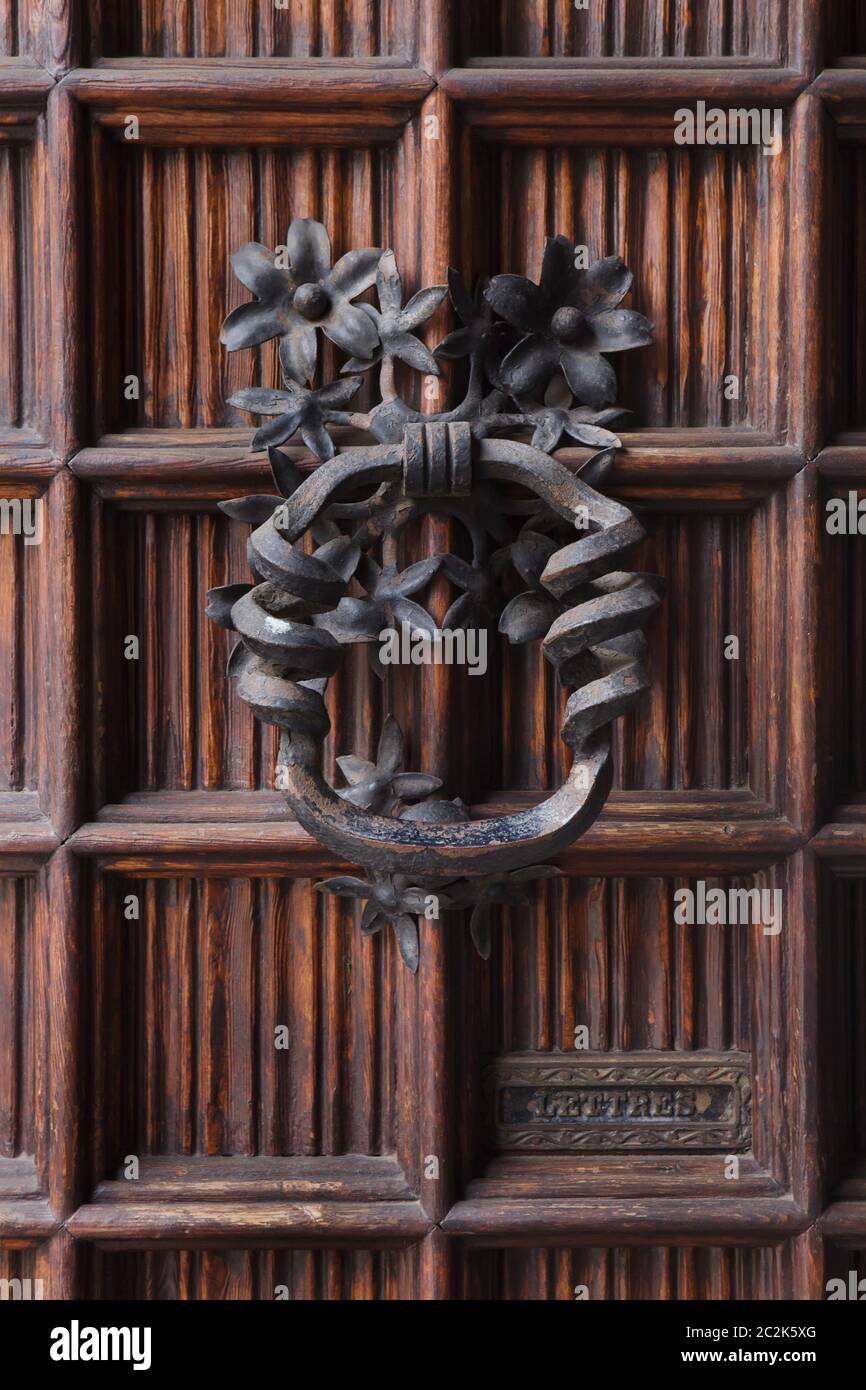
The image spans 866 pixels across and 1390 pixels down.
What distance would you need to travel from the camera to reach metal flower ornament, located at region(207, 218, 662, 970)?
71 centimetres

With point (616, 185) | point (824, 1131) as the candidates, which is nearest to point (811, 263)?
point (616, 185)

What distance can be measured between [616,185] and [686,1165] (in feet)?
2.34

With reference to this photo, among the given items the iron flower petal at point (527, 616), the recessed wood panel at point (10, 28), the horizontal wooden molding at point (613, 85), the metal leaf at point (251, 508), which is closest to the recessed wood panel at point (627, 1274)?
the iron flower petal at point (527, 616)

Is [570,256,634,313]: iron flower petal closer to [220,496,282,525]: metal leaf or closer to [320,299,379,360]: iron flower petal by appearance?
[320,299,379,360]: iron flower petal

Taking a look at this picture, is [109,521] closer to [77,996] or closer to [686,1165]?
[77,996]

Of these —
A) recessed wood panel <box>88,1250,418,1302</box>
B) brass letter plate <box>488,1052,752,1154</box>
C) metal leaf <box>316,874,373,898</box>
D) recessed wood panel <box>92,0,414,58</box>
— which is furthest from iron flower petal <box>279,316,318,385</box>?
recessed wood panel <box>88,1250,418,1302</box>

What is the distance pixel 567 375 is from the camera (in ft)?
2.48

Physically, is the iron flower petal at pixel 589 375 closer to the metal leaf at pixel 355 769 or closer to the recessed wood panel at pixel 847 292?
the recessed wood panel at pixel 847 292

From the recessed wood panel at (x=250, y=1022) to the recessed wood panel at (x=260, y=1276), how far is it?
0.07 meters

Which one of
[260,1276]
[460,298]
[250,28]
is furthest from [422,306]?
[260,1276]

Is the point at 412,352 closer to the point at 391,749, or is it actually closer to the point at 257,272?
the point at 257,272

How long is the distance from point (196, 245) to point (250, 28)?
158 mm

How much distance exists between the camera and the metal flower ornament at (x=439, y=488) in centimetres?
71
